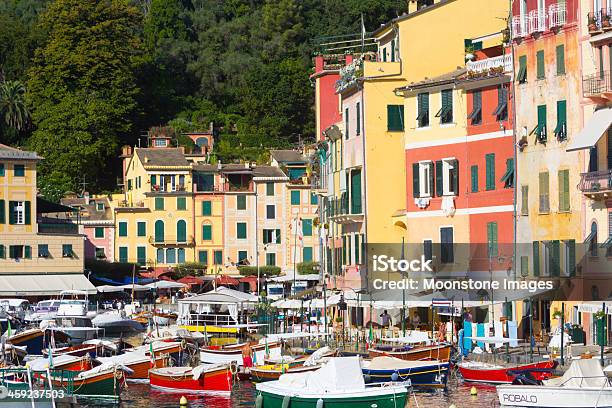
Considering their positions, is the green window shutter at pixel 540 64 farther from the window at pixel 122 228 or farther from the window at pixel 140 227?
the window at pixel 122 228

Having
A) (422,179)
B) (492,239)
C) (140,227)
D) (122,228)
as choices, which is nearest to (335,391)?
(492,239)

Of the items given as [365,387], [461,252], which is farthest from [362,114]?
[365,387]

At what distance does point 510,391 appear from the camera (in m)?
49.5

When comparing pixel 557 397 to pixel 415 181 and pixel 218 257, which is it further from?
pixel 218 257

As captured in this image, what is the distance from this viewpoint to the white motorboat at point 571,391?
4775cm

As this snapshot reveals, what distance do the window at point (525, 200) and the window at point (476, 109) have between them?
5.02m

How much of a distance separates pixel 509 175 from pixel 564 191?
198 inches

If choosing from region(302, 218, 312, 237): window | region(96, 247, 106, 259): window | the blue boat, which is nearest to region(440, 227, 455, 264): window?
the blue boat

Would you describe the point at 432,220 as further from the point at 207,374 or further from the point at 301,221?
the point at 301,221

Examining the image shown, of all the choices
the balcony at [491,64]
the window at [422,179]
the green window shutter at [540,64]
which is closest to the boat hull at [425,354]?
the green window shutter at [540,64]

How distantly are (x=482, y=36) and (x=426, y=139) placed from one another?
19.3ft

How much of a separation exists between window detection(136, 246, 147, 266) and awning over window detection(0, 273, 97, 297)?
13714 millimetres

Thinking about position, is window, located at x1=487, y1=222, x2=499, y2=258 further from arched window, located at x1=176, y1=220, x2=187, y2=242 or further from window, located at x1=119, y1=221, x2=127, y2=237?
window, located at x1=119, y1=221, x2=127, y2=237

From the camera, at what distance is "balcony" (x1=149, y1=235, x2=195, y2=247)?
12825 cm
